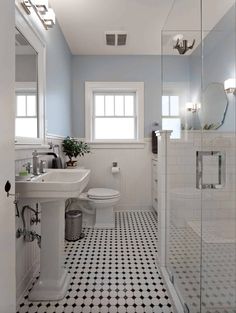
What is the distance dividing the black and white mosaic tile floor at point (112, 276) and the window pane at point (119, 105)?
74.2 inches

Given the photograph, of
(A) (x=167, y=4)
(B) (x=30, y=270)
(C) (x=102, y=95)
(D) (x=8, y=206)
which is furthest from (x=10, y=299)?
(C) (x=102, y=95)

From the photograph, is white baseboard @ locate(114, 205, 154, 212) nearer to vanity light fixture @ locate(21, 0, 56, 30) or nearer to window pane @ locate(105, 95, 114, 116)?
window pane @ locate(105, 95, 114, 116)

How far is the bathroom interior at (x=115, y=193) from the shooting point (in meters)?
1.29

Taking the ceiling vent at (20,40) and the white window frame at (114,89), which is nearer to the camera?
the ceiling vent at (20,40)

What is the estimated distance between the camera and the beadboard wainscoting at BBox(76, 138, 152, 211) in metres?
3.56

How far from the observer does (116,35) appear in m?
2.95

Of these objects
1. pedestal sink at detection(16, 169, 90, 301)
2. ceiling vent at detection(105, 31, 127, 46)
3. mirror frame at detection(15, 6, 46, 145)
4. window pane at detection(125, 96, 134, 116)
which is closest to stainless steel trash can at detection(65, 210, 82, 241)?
pedestal sink at detection(16, 169, 90, 301)

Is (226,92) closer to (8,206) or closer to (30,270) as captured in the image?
(8,206)

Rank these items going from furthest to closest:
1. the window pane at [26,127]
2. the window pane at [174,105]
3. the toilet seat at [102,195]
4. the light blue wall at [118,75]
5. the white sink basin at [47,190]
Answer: the light blue wall at [118,75] < the toilet seat at [102,195] < the window pane at [174,105] < the window pane at [26,127] < the white sink basin at [47,190]

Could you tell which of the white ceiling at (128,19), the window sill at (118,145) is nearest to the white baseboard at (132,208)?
the window sill at (118,145)

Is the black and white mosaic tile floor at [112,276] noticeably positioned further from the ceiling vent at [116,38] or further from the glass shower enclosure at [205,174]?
the ceiling vent at [116,38]

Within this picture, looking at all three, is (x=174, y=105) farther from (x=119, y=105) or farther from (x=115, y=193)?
(x=119, y=105)

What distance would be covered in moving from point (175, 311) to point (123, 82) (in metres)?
3.04

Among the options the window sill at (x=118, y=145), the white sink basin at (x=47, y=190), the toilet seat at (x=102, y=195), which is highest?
the window sill at (x=118, y=145)
